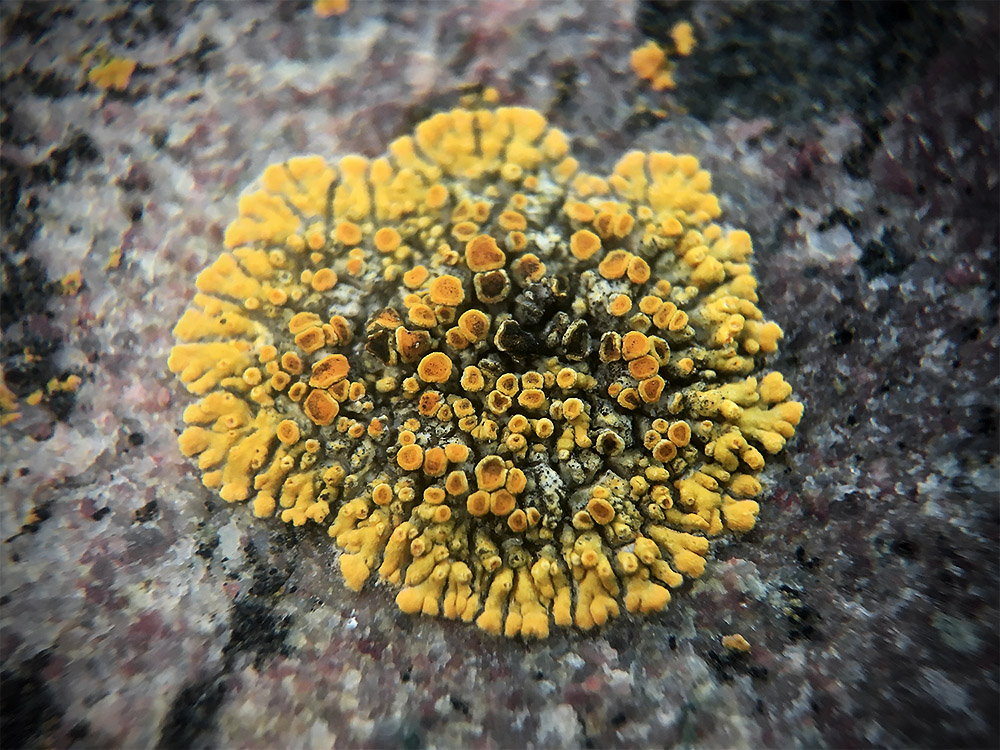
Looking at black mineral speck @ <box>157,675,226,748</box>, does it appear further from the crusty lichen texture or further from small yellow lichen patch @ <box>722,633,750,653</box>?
small yellow lichen patch @ <box>722,633,750,653</box>

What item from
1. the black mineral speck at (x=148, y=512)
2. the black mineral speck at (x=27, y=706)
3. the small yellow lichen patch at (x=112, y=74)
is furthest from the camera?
the small yellow lichen patch at (x=112, y=74)

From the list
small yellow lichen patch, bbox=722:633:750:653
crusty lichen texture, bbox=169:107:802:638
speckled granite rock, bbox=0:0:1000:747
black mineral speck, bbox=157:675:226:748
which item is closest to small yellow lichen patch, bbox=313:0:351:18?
speckled granite rock, bbox=0:0:1000:747

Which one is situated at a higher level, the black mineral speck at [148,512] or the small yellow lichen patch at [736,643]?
the small yellow lichen patch at [736,643]

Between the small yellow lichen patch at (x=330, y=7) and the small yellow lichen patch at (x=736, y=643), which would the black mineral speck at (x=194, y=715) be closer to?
the small yellow lichen patch at (x=736, y=643)

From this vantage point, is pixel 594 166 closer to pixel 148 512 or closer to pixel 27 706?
pixel 148 512

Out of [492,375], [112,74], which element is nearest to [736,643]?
[492,375]

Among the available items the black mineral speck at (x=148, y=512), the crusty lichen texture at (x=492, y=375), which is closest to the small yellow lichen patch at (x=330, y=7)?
the crusty lichen texture at (x=492, y=375)
